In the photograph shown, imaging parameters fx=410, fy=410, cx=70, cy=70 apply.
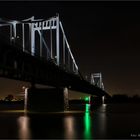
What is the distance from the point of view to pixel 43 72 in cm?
4556

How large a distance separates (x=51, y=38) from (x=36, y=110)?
38.6 feet

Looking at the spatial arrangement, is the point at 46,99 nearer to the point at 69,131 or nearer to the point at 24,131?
the point at 24,131

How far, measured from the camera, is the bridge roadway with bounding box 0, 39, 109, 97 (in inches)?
1292

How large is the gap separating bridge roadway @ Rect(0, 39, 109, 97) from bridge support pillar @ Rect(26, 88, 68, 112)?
166 cm

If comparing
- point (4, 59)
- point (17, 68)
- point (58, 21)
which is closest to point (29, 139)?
point (4, 59)

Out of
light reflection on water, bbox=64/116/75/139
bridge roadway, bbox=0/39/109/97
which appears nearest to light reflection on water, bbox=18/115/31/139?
light reflection on water, bbox=64/116/75/139

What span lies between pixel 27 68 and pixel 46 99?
1790 cm

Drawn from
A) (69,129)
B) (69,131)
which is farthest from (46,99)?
(69,131)

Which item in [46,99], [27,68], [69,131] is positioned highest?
[27,68]

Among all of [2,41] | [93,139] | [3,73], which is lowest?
[93,139]

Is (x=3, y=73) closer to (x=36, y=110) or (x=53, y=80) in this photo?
(x=53, y=80)

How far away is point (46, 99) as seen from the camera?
56844 mm

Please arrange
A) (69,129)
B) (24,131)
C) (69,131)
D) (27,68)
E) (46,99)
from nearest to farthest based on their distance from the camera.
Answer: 1. (69,131)
2. (24,131)
3. (69,129)
4. (27,68)
5. (46,99)

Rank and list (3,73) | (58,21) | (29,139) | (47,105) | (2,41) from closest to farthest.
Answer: (29,139) < (2,41) < (3,73) < (47,105) < (58,21)
